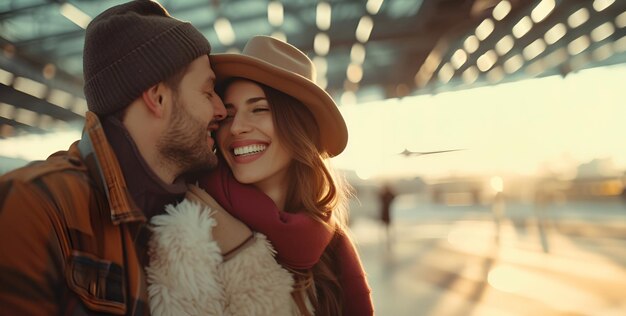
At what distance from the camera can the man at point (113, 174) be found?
0.98 m

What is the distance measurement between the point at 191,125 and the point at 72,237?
1.58ft

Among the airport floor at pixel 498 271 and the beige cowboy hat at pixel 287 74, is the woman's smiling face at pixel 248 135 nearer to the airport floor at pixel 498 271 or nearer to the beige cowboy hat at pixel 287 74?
the beige cowboy hat at pixel 287 74

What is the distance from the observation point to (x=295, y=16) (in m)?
10.7

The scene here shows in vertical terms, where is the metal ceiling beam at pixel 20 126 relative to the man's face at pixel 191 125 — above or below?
above

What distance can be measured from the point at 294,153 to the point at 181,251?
65 cm

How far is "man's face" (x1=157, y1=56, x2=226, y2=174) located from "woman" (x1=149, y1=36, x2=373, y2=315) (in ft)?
0.40

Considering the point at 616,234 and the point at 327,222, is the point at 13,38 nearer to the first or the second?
the point at 327,222

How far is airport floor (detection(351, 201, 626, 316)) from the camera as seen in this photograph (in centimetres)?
452

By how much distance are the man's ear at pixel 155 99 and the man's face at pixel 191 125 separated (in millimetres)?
34

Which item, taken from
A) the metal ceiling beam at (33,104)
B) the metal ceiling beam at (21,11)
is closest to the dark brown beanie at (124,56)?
the metal ceiling beam at (21,11)

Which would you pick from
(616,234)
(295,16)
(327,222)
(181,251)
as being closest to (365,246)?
(295,16)

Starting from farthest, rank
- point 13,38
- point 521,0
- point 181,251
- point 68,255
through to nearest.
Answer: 1. point 13,38
2. point 521,0
3. point 181,251
4. point 68,255

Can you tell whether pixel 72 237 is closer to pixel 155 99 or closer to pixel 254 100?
pixel 155 99

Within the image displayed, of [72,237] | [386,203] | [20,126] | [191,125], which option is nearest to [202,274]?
[72,237]
